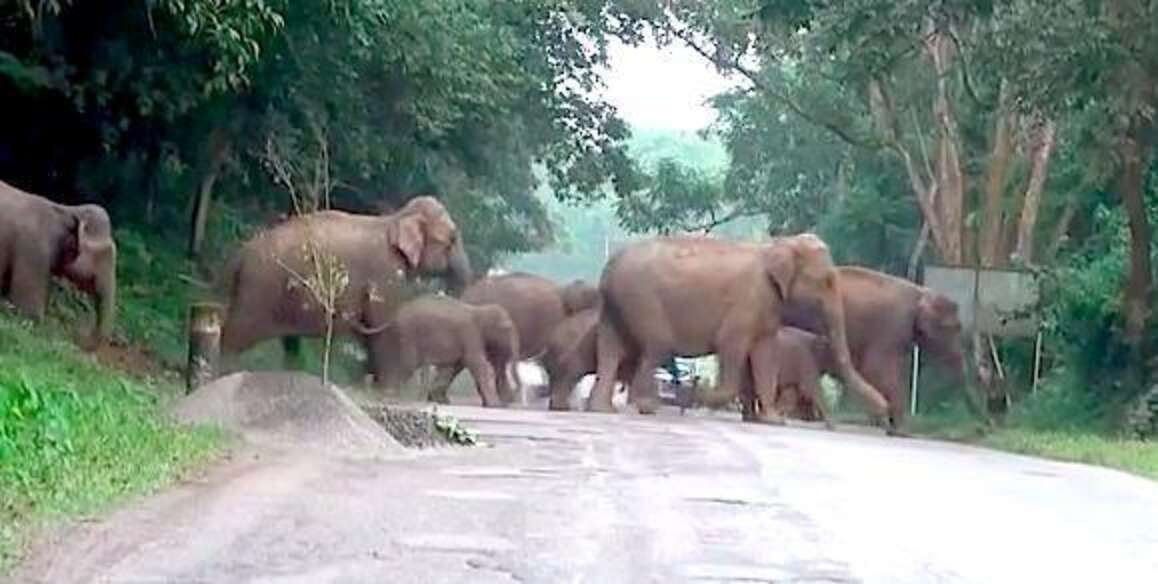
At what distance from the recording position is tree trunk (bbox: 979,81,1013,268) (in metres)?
35.7

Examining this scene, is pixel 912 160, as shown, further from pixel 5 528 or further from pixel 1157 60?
pixel 5 528

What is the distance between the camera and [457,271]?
98.5 ft

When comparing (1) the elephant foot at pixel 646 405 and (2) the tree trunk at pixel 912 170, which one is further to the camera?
(2) the tree trunk at pixel 912 170

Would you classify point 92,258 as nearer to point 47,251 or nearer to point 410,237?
point 47,251

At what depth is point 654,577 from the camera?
9992mm

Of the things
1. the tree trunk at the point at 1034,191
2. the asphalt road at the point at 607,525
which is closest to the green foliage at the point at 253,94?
the asphalt road at the point at 607,525

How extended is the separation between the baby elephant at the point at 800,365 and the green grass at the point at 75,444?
15481mm

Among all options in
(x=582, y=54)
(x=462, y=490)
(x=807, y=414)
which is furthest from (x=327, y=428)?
(x=582, y=54)

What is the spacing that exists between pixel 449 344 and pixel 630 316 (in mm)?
2444

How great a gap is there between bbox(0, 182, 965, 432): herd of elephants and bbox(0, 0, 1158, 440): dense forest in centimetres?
175

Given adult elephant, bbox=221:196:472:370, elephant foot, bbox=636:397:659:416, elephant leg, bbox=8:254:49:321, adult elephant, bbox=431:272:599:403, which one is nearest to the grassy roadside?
elephant foot, bbox=636:397:659:416

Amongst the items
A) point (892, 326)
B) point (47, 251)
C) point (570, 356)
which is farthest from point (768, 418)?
point (47, 251)

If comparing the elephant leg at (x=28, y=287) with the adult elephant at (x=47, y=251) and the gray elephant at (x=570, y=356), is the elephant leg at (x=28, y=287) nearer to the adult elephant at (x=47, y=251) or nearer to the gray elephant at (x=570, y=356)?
the adult elephant at (x=47, y=251)

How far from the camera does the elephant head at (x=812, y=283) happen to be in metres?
30.4
